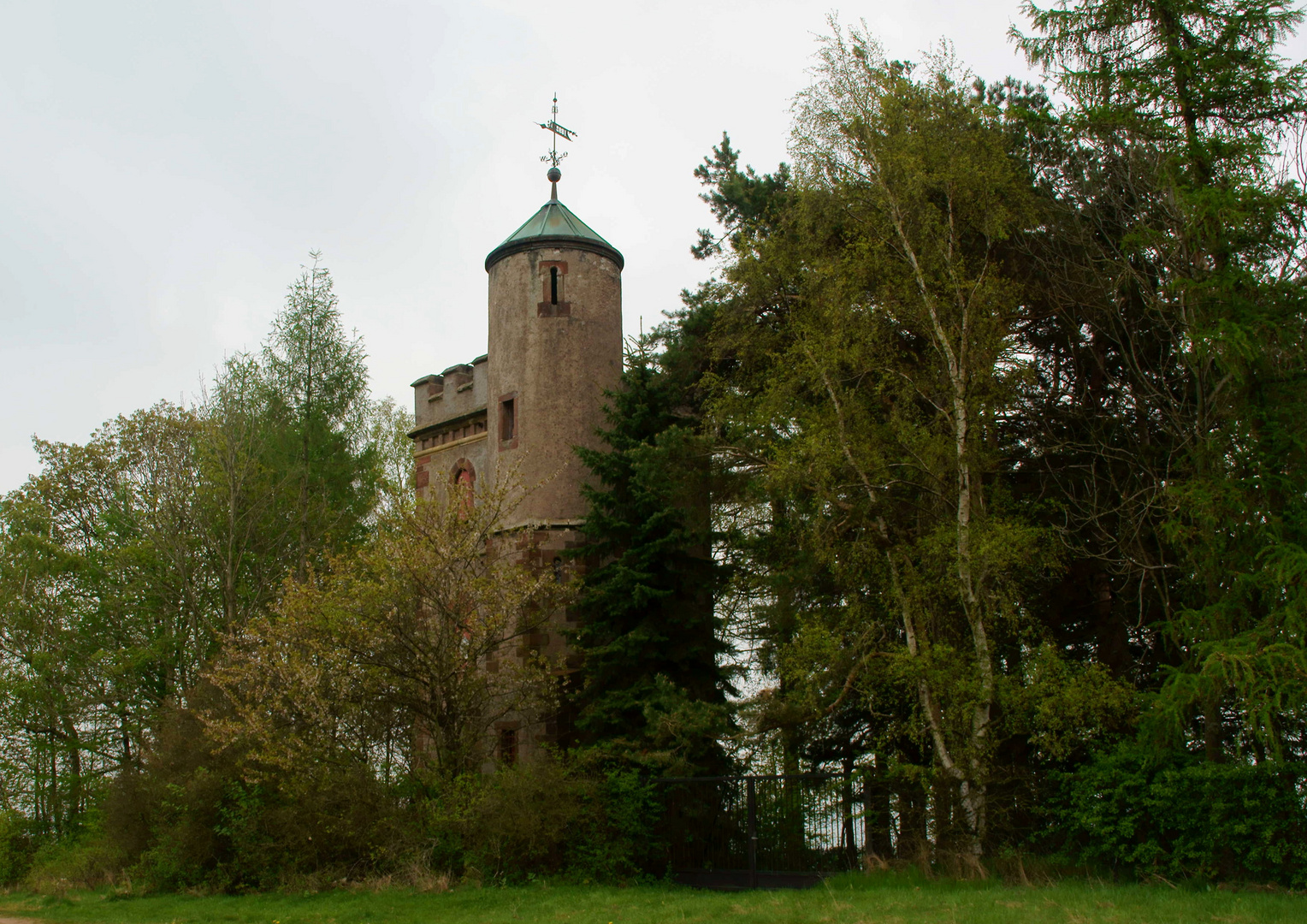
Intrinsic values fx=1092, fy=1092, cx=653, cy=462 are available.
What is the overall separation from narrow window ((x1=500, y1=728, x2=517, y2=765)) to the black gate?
10.0 feet

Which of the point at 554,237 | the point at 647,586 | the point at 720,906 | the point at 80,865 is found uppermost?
the point at 554,237

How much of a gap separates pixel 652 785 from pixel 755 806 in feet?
4.74

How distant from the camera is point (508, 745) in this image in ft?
59.8

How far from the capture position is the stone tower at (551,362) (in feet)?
64.5

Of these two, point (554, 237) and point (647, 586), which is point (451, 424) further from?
A: point (647, 586)

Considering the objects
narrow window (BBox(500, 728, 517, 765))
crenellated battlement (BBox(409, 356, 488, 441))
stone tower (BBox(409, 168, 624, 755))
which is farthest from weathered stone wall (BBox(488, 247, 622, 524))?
narrow window (BBox(500, 728, 517, 765))

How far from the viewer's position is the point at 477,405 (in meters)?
23.2

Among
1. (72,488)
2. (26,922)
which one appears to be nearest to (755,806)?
(26,922)

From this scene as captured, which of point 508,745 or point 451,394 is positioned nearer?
point 508,745

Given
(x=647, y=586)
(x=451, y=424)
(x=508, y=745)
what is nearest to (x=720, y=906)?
(x=647, y=586)

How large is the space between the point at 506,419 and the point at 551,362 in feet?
4.62

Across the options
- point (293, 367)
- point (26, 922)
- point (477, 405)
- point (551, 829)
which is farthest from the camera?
point (293, 367)

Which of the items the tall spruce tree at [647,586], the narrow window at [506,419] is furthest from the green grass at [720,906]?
the narrow window at [506,419]

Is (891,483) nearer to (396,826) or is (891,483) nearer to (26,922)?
(396,826)
